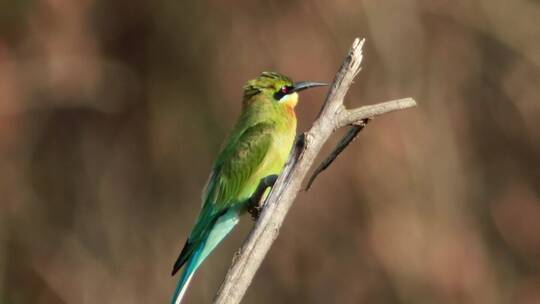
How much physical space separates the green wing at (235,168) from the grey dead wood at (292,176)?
0.78 meters

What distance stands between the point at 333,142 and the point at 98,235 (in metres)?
1.15

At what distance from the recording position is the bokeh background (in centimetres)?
458

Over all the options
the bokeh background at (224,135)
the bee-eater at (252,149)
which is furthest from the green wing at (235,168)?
the bokeh background at (224,135)

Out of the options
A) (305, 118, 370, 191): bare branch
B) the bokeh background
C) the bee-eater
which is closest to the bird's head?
the bee-eater

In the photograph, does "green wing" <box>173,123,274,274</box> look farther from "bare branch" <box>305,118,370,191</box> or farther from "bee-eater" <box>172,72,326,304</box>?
"bare branch" <box>305,118,370,191</box>

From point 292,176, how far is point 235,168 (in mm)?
958

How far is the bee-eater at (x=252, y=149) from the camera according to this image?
2836 millimetres

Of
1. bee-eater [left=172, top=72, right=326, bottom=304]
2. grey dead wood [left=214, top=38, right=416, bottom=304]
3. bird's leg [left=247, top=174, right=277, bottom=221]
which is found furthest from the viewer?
bee-eater [left=172, top=72, right=326, bottom=304]

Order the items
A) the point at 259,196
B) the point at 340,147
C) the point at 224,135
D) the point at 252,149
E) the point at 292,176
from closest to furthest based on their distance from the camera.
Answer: the point at 292,176, the point at 340,147, the point at 259,196, the point at 252,149, the point at 224,135

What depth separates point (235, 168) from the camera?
292cm

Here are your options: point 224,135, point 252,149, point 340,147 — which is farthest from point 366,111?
point 224,135

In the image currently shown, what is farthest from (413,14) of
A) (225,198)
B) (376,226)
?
(225,198)

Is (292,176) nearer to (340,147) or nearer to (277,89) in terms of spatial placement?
(340,147)

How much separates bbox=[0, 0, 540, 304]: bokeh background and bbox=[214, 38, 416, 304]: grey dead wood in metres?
2.29
